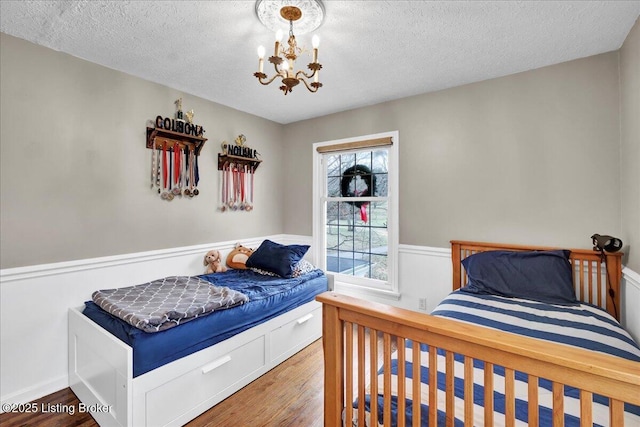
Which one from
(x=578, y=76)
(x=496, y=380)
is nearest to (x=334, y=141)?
(x=578, y=76)

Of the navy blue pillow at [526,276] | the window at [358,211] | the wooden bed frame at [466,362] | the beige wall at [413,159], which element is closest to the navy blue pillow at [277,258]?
the beige wall at [413,159]

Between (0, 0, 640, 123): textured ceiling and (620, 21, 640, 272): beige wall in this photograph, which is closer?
(0, 0, 640, 123): textured ceiling

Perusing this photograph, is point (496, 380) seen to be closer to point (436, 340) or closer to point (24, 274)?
point (436, 340)

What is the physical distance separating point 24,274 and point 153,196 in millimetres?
1010

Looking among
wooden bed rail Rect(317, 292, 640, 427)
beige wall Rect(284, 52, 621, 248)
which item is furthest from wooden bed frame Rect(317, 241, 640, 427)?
beige wall Rect(284, 52, 621, 248)

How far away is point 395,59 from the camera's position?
2.25m

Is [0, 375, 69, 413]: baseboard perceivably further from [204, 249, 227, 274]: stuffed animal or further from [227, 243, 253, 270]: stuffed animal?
[227, 243, 253, 270]: stuffed animal

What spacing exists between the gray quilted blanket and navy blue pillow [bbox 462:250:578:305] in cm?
183

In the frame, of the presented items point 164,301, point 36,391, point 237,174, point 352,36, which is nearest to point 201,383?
point 164,301

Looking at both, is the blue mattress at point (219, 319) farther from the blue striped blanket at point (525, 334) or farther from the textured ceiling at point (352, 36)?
the textured ceiling at point (352, 36)

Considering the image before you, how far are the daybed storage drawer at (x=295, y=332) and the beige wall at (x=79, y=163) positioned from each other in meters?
1.31

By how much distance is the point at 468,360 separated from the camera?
890 mm

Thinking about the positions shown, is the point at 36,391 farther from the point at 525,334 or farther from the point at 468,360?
the point at 525,334

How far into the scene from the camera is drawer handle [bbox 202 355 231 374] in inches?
73.0
